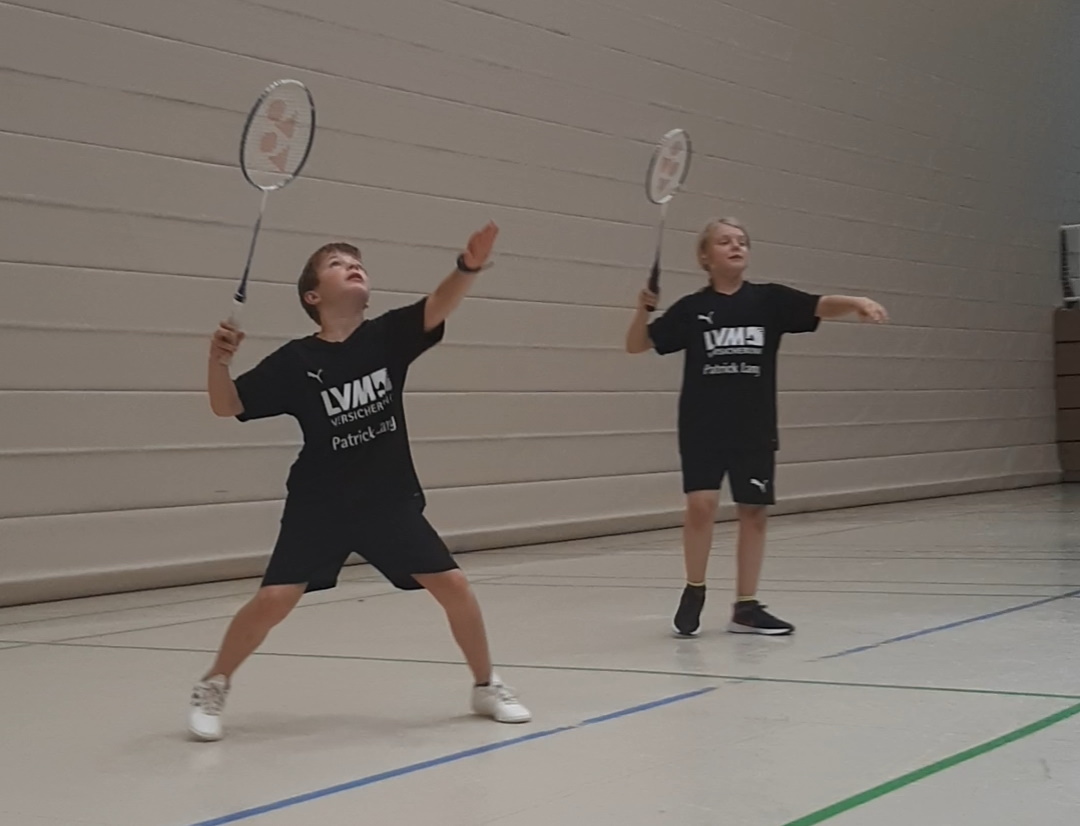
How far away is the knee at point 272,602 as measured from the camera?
401 centimetres

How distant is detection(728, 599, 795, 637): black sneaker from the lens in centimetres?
548

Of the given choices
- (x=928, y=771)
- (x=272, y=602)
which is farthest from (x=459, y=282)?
(x=928, y=771)

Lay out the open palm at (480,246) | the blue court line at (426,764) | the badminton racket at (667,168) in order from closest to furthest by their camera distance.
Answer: the blue court line at (426,764) → the open palm at (480,246) → the badminton racket at (667,168)

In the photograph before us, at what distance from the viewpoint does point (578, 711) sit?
4.08 metres

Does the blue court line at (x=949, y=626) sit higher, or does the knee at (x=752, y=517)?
the knee at (x=752, y=517)

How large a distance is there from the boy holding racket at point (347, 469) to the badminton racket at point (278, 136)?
0.60 meters

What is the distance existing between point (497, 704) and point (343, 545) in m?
0.60

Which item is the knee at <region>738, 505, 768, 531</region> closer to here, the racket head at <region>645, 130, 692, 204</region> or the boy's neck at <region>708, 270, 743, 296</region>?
the boy's neck at <region>708, 270, 743, 296</region>

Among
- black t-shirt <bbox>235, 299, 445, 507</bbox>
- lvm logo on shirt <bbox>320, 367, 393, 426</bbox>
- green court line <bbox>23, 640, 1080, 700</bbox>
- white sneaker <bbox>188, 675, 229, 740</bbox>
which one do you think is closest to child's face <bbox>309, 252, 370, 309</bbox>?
black t-shirt <bbox>235, 299, 445, 507</bbox>

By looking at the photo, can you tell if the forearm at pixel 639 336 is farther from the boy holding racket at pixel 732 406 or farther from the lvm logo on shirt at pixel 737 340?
the lvm logo on shirt at pixel 737 340

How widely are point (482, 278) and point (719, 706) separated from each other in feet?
19.6

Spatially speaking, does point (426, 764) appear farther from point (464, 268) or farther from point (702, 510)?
point (702, 510)

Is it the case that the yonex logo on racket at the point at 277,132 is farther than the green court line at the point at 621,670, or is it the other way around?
the yonex logo on racket at the point at 277,132

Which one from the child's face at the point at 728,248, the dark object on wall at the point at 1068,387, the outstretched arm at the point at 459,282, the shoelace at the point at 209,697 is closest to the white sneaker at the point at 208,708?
the shoelace at the point at 209,697
